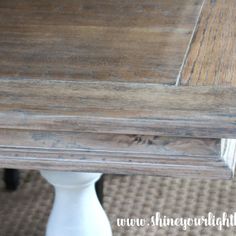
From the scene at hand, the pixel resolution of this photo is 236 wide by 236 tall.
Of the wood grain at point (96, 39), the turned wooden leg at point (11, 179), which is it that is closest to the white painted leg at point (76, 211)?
the wood grain at point (96, 39)

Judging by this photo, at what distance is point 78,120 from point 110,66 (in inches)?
5.3

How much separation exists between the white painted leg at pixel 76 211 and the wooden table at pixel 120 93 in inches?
10.1

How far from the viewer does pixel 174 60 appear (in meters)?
0.72

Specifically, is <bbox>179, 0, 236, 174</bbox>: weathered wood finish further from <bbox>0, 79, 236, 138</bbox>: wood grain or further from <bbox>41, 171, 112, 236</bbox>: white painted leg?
<bbox>41, 171, 112, 236</bbox>: white painted leg

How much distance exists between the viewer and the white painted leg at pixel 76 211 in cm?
96

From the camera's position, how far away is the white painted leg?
963mm

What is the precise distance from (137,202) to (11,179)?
1.04ft

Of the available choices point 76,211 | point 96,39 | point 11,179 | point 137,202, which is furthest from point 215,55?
point 11,179

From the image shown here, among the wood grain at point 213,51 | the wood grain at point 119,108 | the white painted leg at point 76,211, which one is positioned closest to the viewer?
the wood grain at point 119,108

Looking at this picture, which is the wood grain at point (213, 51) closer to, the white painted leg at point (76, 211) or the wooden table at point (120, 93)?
the wooden table at point (120, 93)

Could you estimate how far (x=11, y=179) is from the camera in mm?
1481

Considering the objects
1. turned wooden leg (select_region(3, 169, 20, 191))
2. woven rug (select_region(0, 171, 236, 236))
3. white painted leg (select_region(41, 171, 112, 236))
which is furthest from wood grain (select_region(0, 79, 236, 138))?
turned wooden leg (select_region(3, 169, 20, 191))

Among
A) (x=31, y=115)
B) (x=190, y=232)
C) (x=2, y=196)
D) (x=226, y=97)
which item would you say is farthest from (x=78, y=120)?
(x=2, y=196)

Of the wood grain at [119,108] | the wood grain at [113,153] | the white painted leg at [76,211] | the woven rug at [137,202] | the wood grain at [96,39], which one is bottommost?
the woven rug at [137,202]
